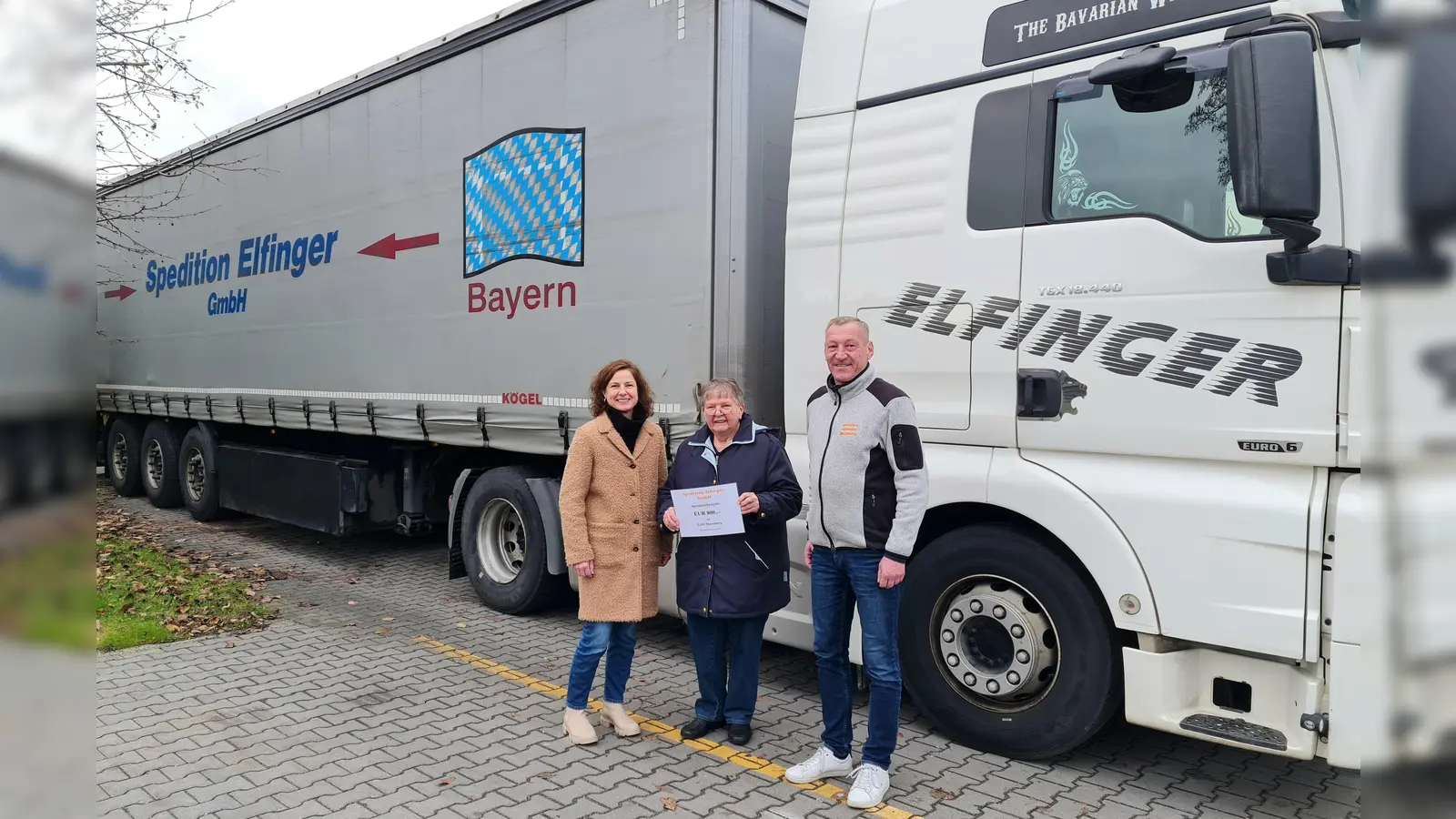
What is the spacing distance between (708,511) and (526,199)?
9.33 feet

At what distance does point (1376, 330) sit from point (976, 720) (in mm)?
3858

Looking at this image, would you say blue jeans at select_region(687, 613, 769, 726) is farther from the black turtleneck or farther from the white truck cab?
the black turtleneck

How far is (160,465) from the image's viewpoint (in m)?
11.0

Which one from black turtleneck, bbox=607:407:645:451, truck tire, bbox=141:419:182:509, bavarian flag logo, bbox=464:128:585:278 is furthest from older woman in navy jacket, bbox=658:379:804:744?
truck tire, bbox=141:419:182:509

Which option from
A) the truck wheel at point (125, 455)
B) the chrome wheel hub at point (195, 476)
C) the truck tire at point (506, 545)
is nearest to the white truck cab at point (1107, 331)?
the truck tire at point (506, 545)

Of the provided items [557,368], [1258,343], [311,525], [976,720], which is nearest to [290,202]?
[311,525]

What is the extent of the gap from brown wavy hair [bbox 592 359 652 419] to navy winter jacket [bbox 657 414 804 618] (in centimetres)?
36

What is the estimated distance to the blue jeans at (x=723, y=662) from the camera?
4.19m

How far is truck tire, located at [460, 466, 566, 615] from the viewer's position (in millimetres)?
6035

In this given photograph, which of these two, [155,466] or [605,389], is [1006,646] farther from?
[155,466]

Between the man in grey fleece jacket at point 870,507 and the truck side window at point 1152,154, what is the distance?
3.50ft

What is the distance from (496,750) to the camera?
13.7 ft

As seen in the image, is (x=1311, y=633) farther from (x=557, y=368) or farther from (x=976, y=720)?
(x=557, y=368)

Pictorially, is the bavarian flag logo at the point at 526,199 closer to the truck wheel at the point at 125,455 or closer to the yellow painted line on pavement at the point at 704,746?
the yellow painted line on pavement at the point at 704,746
